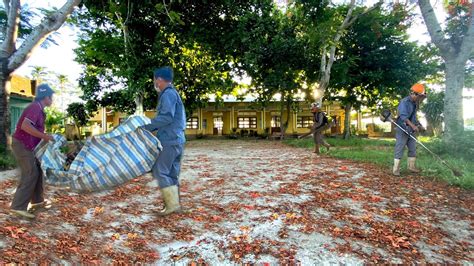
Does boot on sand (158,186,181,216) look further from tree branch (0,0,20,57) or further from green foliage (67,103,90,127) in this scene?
green foliage (67,103,90,127)

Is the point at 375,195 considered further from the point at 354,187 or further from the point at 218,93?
the point at 218,93

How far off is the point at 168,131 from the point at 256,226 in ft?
6.18

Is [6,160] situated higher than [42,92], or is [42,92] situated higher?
[42,92]

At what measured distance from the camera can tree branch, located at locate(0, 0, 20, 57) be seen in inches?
358

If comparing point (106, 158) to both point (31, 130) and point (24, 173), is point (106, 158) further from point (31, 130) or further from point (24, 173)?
point (24, 173)

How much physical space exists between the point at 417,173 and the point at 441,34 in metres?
5.37

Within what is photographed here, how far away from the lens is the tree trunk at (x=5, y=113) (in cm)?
930

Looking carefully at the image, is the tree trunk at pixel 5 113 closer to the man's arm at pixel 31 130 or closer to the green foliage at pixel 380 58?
the man's arm at pixel 31 130

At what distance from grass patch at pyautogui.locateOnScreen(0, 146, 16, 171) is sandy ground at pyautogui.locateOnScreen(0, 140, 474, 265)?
2.48 meters

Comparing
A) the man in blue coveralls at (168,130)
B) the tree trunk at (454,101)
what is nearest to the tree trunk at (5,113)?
the man in blue coveralls at (168,130)

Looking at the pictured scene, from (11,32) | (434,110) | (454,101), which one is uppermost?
(11,32)

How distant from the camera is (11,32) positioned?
9195mm

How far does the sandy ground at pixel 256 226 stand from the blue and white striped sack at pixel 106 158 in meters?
0.70

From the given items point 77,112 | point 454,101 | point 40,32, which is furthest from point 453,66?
point 77,112
